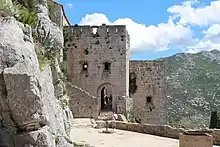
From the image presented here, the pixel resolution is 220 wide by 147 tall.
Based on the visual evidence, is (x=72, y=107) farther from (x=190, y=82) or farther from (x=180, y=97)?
(x=190, y=82)

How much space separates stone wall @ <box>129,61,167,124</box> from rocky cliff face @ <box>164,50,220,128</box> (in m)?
21.7

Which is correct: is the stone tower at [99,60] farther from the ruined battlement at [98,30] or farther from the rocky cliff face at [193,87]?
the rocky cliff face at [193,87]

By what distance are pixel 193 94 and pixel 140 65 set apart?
148 feet

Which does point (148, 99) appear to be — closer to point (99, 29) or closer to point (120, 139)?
point (99, 29)

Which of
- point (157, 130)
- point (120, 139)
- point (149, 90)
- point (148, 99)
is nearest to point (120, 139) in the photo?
point (120, 139)

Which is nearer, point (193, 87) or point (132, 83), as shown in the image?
point (132, 83)

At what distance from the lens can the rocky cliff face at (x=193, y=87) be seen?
7075 cm

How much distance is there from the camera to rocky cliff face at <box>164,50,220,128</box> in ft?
232

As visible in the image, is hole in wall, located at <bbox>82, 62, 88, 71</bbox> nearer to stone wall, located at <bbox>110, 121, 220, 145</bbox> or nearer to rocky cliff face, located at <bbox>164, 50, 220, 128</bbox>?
stone wall, located at <bbox>110, 121, 220, 145</bbox>

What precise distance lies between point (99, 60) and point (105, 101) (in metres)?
5.51

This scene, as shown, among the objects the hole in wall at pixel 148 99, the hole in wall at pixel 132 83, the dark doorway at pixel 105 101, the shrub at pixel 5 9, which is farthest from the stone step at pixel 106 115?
the shrub at pixel 5 9

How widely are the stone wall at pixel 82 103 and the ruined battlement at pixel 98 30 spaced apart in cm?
479

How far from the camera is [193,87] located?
83.9m

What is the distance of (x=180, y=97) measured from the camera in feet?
257
